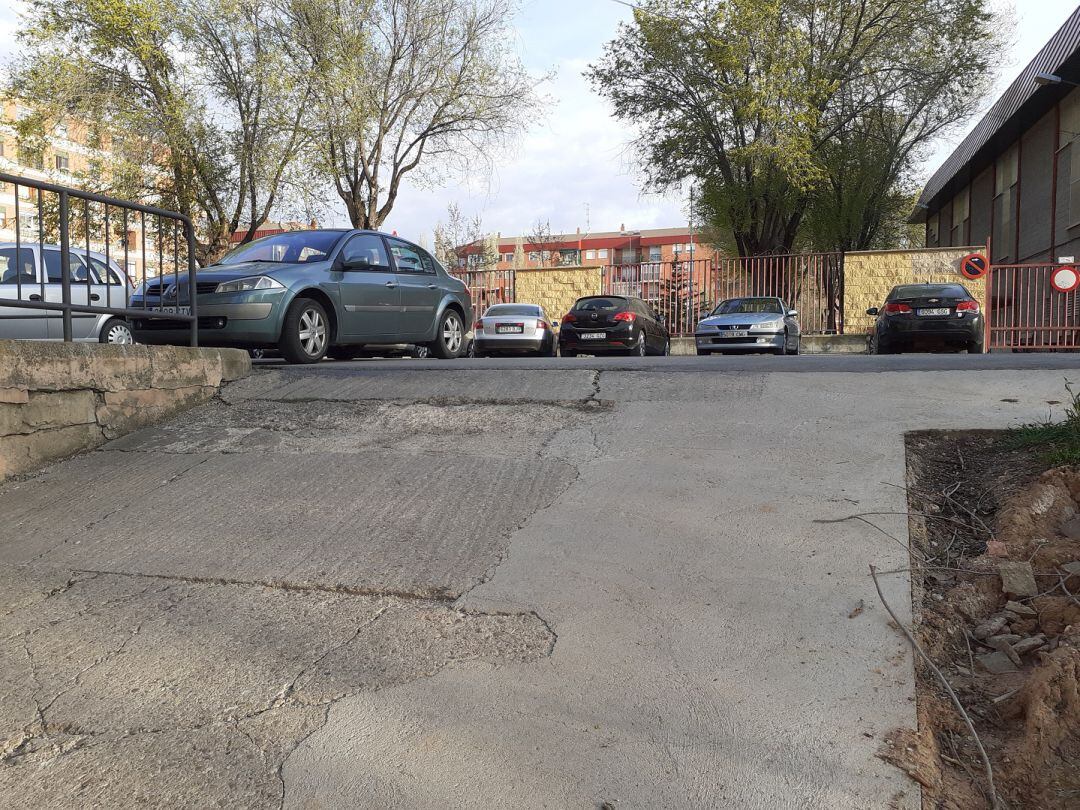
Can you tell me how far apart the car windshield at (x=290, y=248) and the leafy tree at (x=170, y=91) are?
38.2 feet

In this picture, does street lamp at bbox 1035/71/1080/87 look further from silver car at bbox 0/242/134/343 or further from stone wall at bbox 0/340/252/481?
stone wall at bbox 0/340/252/481

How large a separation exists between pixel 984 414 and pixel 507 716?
3.81 metres

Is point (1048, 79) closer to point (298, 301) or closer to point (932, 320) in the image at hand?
point (932, 320)

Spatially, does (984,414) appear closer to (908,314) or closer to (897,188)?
(908,314)

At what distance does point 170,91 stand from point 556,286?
1086 cm

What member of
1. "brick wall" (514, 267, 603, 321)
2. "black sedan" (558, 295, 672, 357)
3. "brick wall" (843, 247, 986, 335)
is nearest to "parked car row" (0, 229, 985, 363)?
"black sedan" (558, 295, 672, 357)

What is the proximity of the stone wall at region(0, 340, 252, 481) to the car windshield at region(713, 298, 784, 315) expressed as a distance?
461 inches

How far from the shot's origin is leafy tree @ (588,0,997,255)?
21.8 m

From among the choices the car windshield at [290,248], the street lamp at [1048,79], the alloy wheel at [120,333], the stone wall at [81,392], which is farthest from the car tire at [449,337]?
the street lamp at [1048,79]

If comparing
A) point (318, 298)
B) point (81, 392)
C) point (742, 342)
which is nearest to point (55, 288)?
point (81, 392)

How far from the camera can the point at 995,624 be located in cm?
301

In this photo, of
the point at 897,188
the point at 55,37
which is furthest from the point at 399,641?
the point at 897,188

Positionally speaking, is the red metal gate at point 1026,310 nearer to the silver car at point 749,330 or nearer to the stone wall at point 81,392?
the silver car at point 749,330

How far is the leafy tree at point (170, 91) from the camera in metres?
19.0
